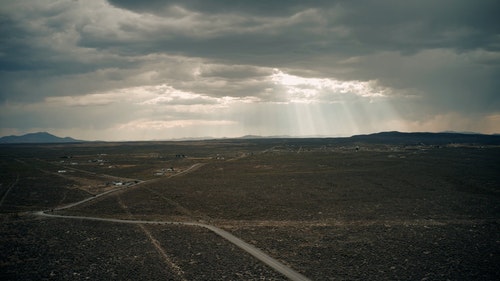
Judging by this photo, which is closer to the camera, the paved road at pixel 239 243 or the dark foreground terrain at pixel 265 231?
the paved road at pixel 239 243

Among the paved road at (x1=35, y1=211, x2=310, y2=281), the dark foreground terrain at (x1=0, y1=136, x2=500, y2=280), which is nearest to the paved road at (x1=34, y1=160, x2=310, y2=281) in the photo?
the paved road at (x1=35, y1=211, x2=310, y2=281)

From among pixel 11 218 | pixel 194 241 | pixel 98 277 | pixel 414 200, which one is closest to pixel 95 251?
pixel 98 277

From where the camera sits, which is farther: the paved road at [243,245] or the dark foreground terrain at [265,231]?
the dark foreground terrain at [265,231]

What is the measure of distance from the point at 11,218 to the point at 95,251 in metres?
18.7

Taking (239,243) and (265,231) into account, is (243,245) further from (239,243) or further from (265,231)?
(265,231)

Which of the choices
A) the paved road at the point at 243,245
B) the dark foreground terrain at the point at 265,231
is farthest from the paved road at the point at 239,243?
the dark foreground terrain at the point at 265,231

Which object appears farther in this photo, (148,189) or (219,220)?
(148,189)

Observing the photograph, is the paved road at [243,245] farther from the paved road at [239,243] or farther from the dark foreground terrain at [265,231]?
the dark foreground terrain at [265,231]

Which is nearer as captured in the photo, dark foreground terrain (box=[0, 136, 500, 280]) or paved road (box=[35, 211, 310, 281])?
paved road (box=[35, 211, 310, 281])

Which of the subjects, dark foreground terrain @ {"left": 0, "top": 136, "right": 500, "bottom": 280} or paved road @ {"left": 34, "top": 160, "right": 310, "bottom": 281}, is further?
dark foreground terrain @ {"left": 0, "top": 136, "right": 500, "bottom": 280}

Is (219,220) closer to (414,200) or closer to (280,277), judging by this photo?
(280,277)

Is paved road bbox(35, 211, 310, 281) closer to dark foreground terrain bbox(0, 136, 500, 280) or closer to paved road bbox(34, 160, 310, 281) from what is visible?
paved road bbox(34, 160, 310, 281)

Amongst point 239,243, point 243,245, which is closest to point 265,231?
point 239,243

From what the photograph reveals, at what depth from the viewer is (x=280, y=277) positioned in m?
23.2
